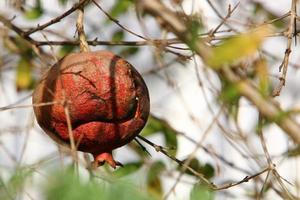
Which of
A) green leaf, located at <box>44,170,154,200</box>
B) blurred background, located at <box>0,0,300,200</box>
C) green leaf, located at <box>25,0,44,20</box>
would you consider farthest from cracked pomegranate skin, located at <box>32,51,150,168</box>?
green leaf, located at <box>25,0,44,20</box>

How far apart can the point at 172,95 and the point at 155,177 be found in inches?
27.2

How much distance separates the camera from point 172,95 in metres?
2.63

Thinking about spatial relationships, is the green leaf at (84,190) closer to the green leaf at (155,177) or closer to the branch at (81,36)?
the branch at (81,36)

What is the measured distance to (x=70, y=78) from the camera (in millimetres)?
1146

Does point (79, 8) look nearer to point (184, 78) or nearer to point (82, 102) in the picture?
point (82, 102)

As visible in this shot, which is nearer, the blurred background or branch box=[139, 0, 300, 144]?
branch box=[139, 0, 300, 144]

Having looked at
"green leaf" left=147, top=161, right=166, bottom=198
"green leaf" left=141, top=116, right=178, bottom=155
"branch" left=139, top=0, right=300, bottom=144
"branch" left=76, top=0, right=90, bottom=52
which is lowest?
"branch" left=139, top=0, right=300, bottom=144

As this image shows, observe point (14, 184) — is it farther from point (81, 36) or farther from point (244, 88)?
point (81, 36)

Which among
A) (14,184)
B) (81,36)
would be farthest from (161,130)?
(14,184)

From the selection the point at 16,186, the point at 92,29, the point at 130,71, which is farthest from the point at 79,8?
the point at 92,29

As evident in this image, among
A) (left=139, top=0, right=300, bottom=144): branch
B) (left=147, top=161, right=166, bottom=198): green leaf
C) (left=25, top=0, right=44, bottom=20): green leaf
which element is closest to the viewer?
(left=139, top=0, right=300, bottom=144): branch

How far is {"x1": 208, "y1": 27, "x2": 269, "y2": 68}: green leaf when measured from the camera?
620mm

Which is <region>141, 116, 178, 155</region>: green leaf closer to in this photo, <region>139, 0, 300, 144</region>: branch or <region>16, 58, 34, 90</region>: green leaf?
<region>16, 58, 34, 90</region>: green leaf

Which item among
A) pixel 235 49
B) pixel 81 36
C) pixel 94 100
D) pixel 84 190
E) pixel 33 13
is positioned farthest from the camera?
pixel 33 13
